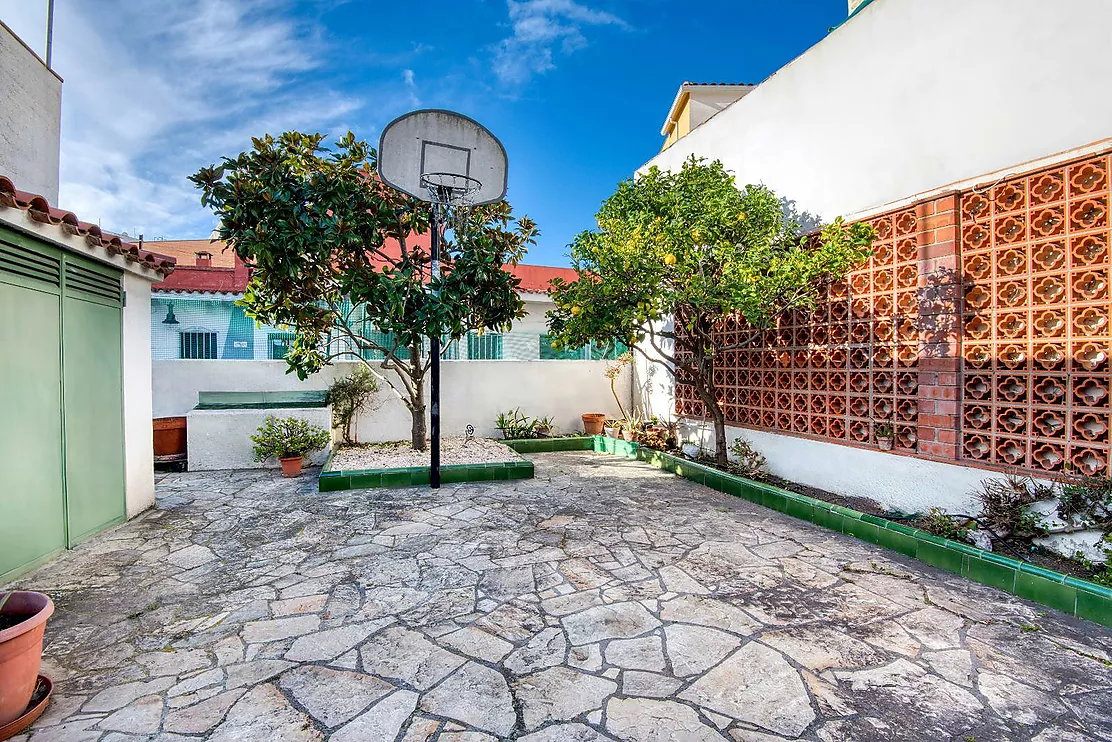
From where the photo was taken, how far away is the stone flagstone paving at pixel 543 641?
7.07 feet

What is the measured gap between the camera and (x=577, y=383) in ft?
32.3

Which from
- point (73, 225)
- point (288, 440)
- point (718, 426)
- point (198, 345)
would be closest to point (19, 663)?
point (73, 225)

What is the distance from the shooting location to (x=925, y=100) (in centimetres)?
454

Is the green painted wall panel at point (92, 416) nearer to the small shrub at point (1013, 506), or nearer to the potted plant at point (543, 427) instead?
the potted plant at point (543, 427)

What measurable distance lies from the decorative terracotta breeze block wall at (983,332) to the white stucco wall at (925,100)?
0.30 metres

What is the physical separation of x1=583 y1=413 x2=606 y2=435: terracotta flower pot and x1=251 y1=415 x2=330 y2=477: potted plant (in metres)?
4.38

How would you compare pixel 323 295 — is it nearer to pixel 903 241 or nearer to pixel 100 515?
pixel 100 515

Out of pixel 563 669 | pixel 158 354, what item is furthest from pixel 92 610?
pixel 158 354

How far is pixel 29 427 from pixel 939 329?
6896 millimetres

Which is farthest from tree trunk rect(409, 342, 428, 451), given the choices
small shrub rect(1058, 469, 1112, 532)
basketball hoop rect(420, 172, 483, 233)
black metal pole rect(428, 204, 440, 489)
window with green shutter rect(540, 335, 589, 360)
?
small shrub rect(1058, 469, 1112, 532)

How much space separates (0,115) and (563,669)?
690 centimetres

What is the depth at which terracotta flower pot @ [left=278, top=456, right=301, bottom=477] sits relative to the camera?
22.4 feet

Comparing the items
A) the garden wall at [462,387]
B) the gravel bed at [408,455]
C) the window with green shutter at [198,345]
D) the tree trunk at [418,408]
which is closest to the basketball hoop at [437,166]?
the gravel bed at [408,455]

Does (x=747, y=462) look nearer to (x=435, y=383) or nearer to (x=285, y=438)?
(x=435, y=383)
